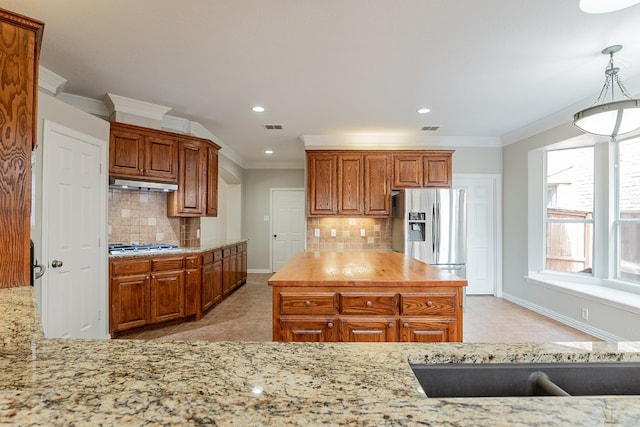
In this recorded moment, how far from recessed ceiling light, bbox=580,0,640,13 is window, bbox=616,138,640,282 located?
2.28m

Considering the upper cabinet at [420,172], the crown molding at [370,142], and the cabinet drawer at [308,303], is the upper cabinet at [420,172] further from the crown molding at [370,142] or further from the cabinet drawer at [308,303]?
the cabinet drawer at [308,303]

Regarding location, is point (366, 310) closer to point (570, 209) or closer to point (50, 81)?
point (50, 81)

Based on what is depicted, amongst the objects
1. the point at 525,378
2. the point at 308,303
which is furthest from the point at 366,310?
the point at 525,378

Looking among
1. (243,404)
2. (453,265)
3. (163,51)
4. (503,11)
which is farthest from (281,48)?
(453,265)

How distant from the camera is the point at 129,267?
3334mm

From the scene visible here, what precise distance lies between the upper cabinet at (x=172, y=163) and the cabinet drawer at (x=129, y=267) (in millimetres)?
871

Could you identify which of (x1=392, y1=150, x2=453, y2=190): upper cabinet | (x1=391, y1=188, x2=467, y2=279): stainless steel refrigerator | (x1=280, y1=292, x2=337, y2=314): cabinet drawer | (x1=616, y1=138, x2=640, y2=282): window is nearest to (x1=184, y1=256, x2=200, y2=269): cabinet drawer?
(x1=280, y1=292, x2=337, y2=314): cabinet drawer

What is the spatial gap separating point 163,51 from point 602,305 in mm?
4767

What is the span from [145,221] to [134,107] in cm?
135

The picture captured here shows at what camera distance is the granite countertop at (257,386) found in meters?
0.48

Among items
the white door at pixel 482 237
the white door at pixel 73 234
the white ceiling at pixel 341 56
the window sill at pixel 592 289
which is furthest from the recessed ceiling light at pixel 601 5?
the white door at pixel 73 234

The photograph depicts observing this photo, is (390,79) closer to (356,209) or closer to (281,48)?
(281,48)

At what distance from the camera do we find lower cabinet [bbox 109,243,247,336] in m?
3.27

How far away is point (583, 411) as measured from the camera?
51 centimetres
